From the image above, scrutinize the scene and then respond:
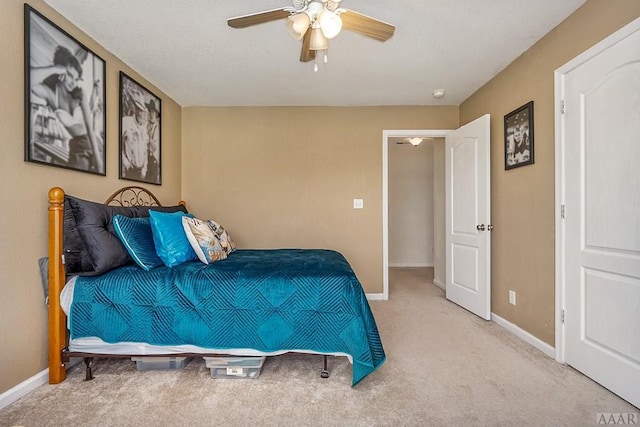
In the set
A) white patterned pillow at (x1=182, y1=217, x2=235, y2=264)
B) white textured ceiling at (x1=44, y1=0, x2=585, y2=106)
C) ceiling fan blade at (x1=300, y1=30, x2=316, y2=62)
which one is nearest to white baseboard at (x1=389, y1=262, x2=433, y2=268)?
white textured ceiling at (x1=44, y1=0, x2=585, y2=106)

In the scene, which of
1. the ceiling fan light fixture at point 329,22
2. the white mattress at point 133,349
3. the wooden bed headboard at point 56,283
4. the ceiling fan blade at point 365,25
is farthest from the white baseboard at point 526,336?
the wooden bed headboard at point 56,283

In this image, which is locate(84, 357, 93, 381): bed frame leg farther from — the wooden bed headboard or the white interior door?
the white interior door

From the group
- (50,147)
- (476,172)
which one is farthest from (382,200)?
(50,147)

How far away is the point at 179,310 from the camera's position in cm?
194

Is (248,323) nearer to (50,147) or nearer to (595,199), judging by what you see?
(50,147)

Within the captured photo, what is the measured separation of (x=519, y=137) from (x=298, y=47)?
2023 mm

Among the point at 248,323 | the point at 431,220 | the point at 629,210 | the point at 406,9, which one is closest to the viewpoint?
the point at 629,210

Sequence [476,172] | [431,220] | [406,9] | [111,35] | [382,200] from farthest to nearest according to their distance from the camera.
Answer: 1. [431,220]
2. [382,200]
3. [476,172]
4. [111,35]
5. [406,9]

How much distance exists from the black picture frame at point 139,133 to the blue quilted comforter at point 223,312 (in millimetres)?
1301

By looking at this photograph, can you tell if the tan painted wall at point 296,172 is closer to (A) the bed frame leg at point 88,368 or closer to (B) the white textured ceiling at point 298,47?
(B) the white textured ceiling at point 298,47

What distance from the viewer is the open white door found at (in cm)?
307

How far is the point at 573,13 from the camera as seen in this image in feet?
7.00

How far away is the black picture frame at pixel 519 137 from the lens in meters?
2.57

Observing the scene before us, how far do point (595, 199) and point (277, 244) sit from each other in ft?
9.97
